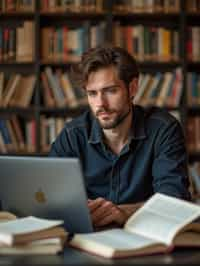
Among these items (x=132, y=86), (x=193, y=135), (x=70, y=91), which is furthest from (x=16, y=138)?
(x=132, y=86)

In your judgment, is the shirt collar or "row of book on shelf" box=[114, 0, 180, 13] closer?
the shirt collar

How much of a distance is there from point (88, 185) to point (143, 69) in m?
1.97

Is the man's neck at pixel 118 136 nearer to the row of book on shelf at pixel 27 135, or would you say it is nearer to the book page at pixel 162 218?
the book page at pixel 162 218

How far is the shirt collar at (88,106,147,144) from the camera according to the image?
2.10 metres

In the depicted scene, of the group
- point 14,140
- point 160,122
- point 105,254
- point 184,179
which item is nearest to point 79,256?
point 105,254

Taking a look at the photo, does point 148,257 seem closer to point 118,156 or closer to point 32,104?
point 118,156

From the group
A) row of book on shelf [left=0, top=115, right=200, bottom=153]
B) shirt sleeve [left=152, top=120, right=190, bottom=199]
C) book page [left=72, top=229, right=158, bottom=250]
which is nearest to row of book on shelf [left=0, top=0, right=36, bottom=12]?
row of book on shelf [left=0, top=115, right=200, bottom=153]

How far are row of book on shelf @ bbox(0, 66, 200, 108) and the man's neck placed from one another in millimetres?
1614

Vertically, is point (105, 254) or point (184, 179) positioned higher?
point (105, 254)

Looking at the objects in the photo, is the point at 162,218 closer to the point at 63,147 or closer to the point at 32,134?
the point at 63,147

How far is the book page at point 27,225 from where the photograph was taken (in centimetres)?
128

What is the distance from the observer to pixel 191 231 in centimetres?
143

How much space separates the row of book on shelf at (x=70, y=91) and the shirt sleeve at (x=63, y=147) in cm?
155

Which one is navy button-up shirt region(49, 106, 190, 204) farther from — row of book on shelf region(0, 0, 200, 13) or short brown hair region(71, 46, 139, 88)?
row of book on shelf region(0, 0, 200, 13)
